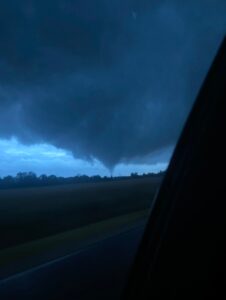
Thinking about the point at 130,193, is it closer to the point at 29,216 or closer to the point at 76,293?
the point at 29,216

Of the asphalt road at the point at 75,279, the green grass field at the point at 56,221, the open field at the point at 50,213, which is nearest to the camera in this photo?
A: the asphalt road at the point at 75,279

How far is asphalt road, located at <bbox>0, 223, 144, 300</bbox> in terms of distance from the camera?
7980mm

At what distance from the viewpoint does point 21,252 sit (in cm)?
1808

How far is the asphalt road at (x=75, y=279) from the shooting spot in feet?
26.2

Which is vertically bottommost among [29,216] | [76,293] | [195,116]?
[76,293]

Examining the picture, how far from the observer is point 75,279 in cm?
941

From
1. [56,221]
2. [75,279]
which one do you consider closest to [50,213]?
[56,221]

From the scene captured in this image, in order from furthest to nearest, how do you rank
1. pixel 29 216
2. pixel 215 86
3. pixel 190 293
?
1. pixel 29 216
2. pixel 215 86
3. pixel 190 293

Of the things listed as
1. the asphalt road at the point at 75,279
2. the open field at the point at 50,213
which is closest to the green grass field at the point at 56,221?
the open field at the point at 50,213

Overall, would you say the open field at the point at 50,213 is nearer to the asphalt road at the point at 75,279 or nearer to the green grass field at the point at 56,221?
the green grass field at the point at 56,221

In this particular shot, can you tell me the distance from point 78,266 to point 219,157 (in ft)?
33.1

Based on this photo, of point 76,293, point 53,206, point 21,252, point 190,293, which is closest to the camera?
point 190,293

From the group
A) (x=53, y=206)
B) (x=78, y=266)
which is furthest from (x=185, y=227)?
(x=53, y=206)

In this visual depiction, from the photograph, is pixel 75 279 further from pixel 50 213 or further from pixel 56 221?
pixel 50 213
